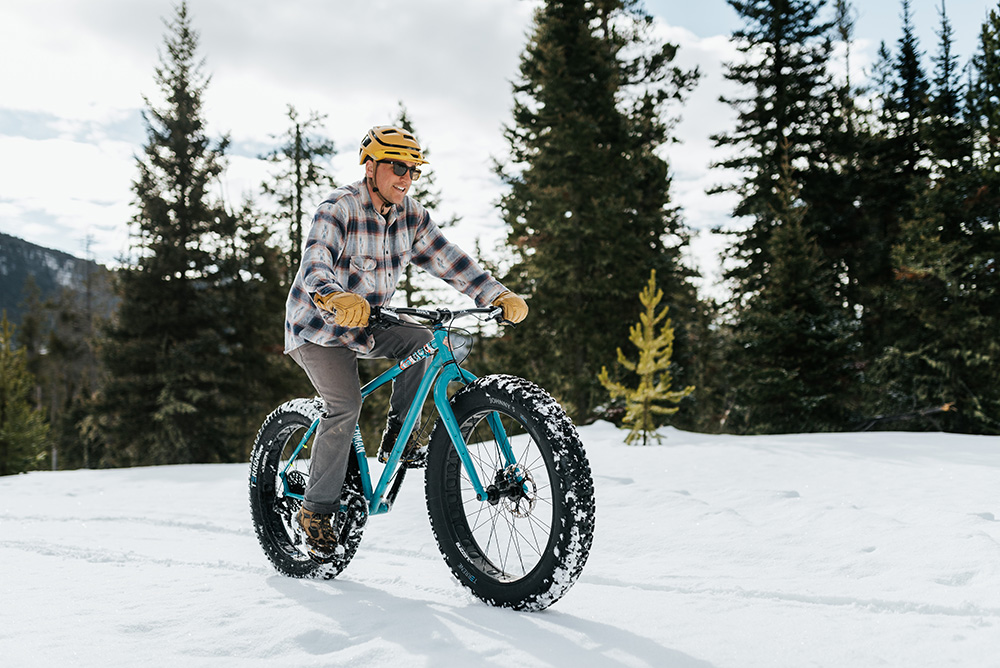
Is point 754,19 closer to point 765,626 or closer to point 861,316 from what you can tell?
point 861,316

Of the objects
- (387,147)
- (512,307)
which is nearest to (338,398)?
(512,307)

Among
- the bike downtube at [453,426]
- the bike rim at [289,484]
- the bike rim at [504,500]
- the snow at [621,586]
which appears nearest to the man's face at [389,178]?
the bike downtube at [453,426]

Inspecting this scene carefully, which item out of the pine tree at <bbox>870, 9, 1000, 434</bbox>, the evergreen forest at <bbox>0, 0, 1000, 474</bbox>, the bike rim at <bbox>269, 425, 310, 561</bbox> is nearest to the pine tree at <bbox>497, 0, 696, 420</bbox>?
the evergreen forest at <bbox>0, 0, 1000, 474</bbox>

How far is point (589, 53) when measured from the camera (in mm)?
17500

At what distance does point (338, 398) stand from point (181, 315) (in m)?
18.2

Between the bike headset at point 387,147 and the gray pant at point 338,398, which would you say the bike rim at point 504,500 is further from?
the bike headset at point 387,147

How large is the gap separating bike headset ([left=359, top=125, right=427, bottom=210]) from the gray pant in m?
0.70

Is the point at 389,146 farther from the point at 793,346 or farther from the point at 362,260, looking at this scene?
the point at 793,346

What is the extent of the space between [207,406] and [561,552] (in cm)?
1843

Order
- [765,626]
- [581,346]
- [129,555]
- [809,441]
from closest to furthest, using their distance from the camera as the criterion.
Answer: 1. [765,626]
2. [129,555]
3. [809,441]
4. [581,346]

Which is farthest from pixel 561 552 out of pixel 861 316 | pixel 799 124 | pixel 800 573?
pixel 799 124

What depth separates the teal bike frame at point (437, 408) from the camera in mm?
2619

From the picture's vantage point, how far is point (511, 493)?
2516mm

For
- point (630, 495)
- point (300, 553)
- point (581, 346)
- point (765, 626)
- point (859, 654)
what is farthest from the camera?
point (581, 346)
